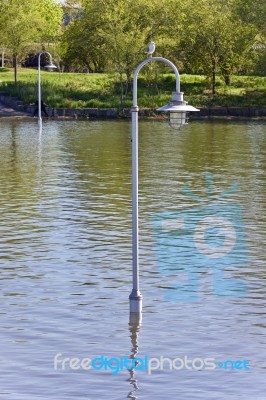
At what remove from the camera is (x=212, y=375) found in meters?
14.5

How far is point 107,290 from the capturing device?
20016 millimetres

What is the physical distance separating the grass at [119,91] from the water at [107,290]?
132 ft

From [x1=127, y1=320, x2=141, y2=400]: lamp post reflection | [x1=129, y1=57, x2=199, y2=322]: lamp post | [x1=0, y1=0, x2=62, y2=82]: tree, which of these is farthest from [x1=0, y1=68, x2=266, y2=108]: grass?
[x1=127, y1=320, x2=141, y2=400]: lamp post reflection

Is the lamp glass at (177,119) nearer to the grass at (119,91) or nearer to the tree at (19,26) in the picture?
the grass at (119,91)

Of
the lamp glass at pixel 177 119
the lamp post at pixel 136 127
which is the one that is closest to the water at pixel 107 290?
the lamp post at pixel 136 127

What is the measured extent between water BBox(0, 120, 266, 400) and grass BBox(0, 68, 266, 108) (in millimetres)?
40170

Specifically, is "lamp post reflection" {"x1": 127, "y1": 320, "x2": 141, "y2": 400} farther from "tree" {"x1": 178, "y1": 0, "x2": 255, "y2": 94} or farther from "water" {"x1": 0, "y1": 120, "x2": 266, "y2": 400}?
"tree" {"x1": 178, "y1": 0, "x2": 255, "y2": 94}

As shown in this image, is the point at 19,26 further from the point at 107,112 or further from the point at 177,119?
the point at 177,119

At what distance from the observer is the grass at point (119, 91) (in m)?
83.5

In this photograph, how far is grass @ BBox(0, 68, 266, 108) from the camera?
83500 millimetres

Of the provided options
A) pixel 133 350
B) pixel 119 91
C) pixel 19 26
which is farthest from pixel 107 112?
pixel 133 350

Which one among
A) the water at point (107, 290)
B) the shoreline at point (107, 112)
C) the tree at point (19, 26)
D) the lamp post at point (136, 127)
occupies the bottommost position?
the shoreline at point (107, 112)

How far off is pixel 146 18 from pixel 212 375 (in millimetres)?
80283

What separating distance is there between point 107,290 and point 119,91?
6956 centimetres
